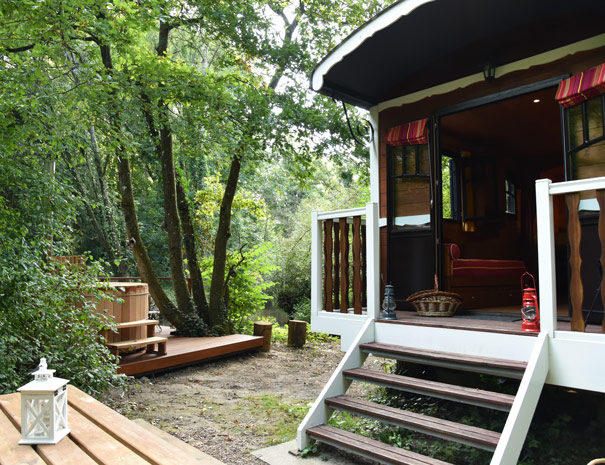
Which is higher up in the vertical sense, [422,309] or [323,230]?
[323,230]

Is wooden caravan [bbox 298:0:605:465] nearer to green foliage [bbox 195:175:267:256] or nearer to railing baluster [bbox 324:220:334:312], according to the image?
railing baluster [bbox 324:220:334:312]

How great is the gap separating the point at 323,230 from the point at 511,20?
2724 mm

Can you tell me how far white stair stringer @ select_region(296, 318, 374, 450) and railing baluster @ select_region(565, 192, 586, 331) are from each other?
5.48ft

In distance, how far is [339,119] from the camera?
802 centimetres

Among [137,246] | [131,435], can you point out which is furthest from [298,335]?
[131,435]

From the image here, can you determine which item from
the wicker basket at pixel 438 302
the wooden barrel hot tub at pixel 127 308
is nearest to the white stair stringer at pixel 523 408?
the wicker basket at pixel 438 302

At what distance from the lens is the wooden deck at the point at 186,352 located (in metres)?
6.04

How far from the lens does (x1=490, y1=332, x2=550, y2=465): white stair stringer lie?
262 centimetres

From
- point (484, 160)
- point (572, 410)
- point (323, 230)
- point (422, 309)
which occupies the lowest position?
point (572, 410)

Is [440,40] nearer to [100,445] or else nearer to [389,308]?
[389,308]

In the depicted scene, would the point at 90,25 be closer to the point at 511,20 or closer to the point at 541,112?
the point at 511,20

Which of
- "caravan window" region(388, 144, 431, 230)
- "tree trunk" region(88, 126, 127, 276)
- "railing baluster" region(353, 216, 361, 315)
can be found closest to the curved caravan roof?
"caravan window" region(388, 144, 431, 230)

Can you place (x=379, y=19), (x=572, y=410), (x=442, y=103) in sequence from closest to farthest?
(x=572, y=410), (x=379, y=19), (x=442, y=103)

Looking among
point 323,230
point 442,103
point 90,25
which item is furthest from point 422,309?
point 90,25
